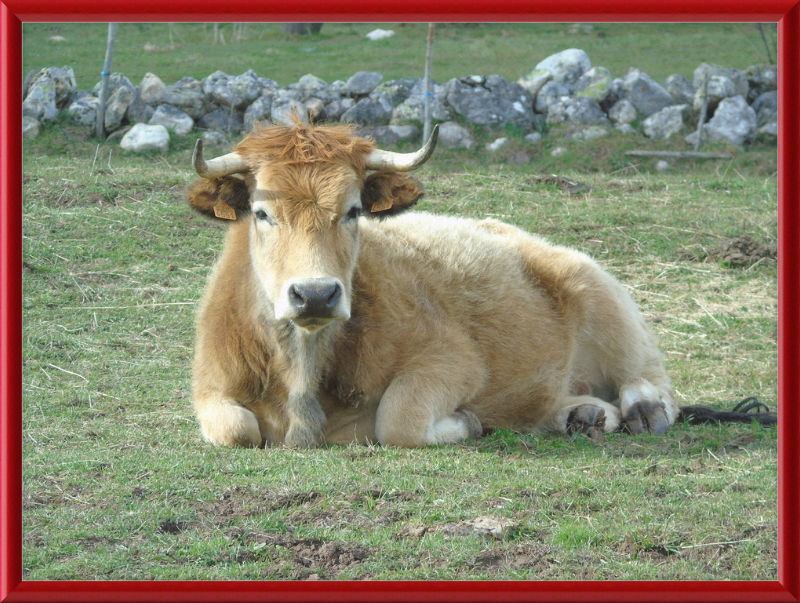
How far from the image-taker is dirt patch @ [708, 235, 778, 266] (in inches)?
453

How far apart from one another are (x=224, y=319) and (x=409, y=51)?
18.2m

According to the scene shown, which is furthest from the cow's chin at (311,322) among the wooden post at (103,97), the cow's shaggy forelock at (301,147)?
the wooden post at (103,97)

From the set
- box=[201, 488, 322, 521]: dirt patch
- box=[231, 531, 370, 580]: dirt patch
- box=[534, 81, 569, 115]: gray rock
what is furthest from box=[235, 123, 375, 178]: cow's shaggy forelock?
box=[534, 81, 569, 115]: gray rock

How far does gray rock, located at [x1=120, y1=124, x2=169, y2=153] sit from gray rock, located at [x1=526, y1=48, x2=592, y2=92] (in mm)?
7154

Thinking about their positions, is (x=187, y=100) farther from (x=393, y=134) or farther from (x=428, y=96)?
(x=428, y=96)

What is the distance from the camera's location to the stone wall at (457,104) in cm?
1579

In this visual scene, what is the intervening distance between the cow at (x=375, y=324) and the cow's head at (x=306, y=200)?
0.01 meters

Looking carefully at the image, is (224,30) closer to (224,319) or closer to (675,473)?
(224,319)

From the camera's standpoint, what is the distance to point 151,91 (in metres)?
16.3

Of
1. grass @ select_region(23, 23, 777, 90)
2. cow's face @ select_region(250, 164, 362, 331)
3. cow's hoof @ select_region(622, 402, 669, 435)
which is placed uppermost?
grass @ select_region(23, 23, 777, 90)

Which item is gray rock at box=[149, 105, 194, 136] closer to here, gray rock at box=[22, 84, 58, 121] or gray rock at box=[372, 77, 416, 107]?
gray rock at box=[22, 84, 58, 121]

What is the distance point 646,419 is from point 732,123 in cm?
1098

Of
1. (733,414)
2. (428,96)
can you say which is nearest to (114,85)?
(428,96)

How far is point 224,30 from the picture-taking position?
26891 millimetres
